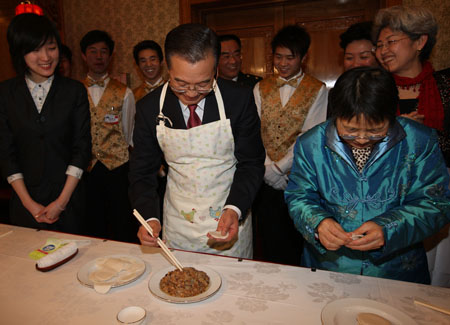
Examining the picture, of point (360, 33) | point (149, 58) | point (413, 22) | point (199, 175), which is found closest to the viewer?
point (199, 175)

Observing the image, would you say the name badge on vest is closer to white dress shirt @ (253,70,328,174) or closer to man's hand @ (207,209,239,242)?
white dress shirt @ (253,70,328,174)

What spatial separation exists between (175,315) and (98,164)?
2346 millimetres

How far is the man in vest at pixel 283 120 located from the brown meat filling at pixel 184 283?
1459 millimetres

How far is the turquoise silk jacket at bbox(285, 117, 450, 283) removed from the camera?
128cm

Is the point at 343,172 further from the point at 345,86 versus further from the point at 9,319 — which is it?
the point at 9,319

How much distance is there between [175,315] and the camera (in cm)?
105

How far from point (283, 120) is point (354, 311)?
69.1 inches

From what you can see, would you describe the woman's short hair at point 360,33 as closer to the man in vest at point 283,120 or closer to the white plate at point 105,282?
the man in vest at point 283,120

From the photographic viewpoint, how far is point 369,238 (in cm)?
119

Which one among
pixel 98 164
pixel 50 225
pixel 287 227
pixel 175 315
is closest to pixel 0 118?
pixel 50 225

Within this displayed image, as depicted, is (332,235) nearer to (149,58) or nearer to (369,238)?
(369,238)

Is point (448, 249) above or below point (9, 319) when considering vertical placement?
below

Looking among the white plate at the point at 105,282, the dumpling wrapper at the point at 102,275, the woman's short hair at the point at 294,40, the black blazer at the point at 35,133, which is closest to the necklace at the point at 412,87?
the woman's short hair at the point at 294,40

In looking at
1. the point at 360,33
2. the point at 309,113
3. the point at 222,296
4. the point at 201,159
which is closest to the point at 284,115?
the point at 309,113
